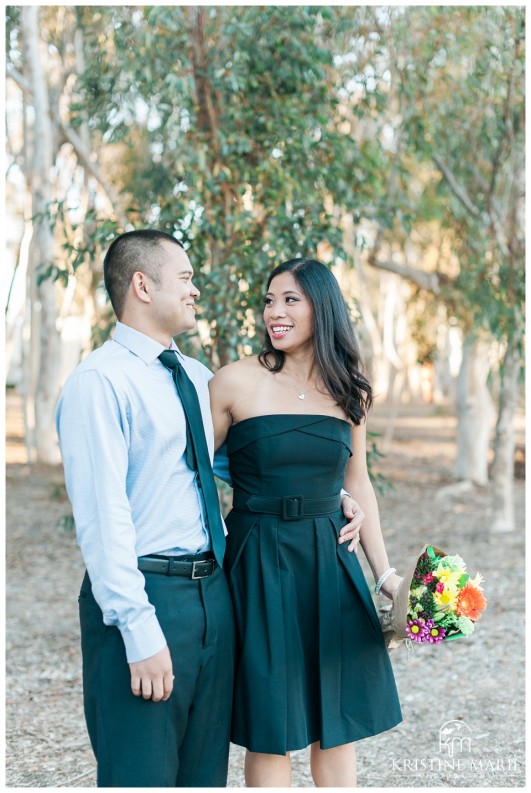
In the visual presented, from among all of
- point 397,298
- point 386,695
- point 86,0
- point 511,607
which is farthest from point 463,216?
point 397,298

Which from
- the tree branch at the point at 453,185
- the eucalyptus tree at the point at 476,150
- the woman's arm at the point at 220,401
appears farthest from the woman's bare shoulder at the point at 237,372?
the tree branch at the point at 453,185

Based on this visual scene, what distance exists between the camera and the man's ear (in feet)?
8.38

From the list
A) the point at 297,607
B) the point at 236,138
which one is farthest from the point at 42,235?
the point at 297,607

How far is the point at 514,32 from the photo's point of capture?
8.26 m

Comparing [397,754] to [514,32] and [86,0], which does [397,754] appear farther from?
[514,32]

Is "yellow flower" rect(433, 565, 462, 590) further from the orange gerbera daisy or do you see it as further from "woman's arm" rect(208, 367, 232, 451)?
"woman's arm" rect(208, 367, 232, 451)

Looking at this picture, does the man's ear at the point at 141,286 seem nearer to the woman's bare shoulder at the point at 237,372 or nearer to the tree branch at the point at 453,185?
the woman's bare shoulder at the point at 237,372

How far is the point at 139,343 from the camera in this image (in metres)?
2.53

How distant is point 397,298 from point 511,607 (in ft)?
77.2

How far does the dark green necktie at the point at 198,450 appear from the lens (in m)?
2.52

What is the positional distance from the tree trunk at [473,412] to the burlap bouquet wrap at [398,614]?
9.94 metres

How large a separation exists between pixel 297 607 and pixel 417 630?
0.41 m

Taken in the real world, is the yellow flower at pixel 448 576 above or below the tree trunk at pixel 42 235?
below

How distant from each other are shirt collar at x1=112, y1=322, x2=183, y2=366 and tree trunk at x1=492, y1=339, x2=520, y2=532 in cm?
746
